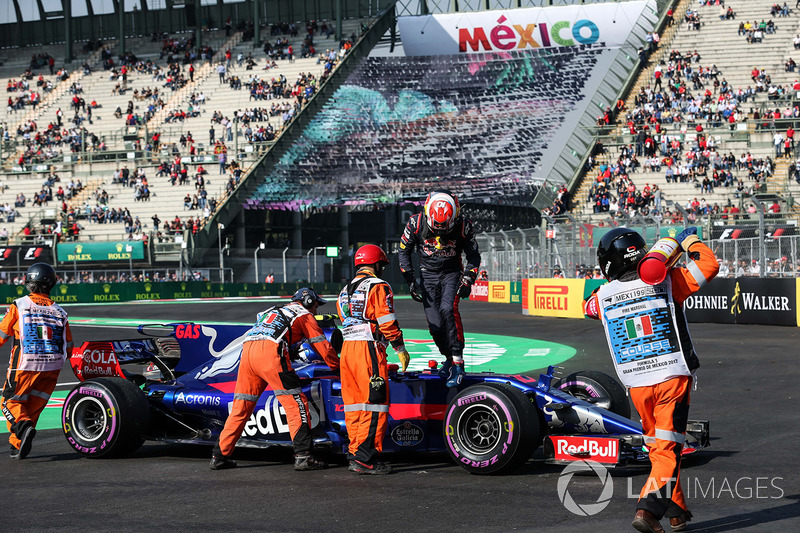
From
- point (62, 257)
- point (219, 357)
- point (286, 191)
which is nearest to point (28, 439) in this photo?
point (219, 357)

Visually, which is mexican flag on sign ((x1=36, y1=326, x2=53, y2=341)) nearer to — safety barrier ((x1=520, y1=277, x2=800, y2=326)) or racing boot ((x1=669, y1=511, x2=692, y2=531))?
racing boot ((x1=669, y1=511, x2=692, y2=531))

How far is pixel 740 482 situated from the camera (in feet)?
20.3

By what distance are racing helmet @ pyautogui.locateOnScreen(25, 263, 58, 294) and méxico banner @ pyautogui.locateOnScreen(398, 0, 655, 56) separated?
5470 cm

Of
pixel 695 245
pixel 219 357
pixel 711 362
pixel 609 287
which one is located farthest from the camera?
pixel 711 362

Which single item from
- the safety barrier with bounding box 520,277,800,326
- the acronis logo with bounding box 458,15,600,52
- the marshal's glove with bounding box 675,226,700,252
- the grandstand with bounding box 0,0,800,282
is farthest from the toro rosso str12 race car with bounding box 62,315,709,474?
the acronis logo with bounding box 458,15,600,52

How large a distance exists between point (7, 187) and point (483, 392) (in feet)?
161

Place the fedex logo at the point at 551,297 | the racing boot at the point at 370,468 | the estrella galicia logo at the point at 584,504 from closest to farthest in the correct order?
the estrella galicia logo at the point at 584,504
the racing boot at the point at 370,468
the fedex logo at the point at 551,297

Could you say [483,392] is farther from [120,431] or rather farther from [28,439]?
[28,439]

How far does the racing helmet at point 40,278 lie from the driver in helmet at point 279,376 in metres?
2.09

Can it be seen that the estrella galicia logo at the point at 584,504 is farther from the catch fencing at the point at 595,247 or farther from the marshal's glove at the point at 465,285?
the catch fencing at the point at 595,247

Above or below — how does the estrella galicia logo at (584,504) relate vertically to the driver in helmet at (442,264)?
below

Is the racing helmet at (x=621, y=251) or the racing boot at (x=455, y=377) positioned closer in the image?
the racing helmet at (x=621, y=251)

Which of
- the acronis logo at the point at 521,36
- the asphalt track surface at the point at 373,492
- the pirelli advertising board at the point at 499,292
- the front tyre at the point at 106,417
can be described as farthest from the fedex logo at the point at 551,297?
the acronis logo at the point at 521,36

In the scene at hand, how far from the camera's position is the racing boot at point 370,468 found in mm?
6785
